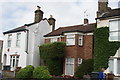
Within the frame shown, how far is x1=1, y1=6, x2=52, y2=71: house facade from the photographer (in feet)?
107

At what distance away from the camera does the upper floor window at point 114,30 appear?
72.2 ft

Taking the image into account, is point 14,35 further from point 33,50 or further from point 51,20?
point 51,20

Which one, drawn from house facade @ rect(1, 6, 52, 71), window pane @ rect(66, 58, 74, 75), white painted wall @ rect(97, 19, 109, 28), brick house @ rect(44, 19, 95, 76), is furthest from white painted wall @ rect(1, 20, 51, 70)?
white painted wall @ rect(97, 19, 109, 28)

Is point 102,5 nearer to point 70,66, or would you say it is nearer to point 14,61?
point 70,66

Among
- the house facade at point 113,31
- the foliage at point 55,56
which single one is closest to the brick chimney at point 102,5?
the house facade at point 113,31

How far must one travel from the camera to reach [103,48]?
22.5 metres

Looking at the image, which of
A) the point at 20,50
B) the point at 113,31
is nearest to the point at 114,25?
the point at 113,31

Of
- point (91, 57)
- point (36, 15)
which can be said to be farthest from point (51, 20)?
point (91, 57)

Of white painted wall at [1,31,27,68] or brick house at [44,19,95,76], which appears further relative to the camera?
white painted wall at [1,31,27,68]

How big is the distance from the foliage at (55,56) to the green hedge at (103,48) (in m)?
6.71

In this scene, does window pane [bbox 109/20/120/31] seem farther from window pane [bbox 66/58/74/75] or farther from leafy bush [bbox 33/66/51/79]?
leafy bush [bbox 33/66/51/79]

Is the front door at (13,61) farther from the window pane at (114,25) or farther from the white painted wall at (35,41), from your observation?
the window pane at (114,25)

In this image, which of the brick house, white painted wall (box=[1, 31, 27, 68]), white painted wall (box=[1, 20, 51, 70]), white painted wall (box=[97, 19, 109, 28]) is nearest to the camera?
white painted wall (box=[97, 19, 109, 28])

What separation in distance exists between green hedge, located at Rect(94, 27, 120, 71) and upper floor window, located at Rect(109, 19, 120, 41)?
1.41 feet
